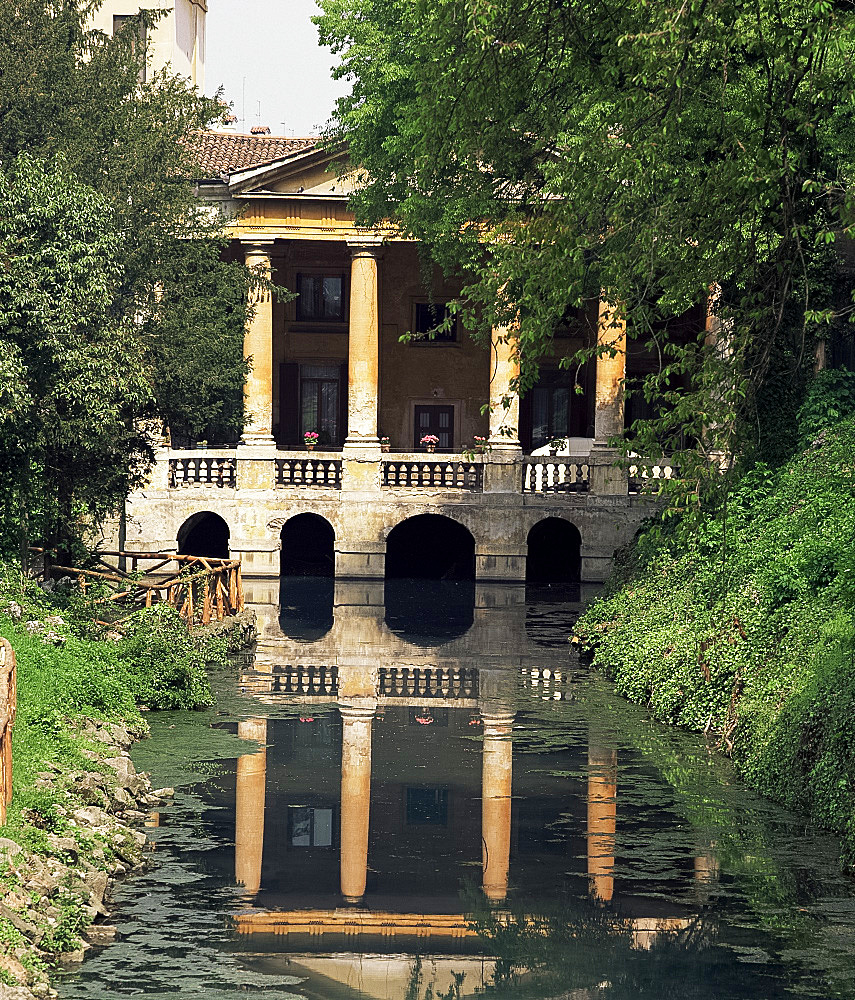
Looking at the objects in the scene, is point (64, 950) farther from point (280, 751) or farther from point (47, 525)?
point (47, 525)

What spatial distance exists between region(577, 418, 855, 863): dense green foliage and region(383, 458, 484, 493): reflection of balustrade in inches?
499

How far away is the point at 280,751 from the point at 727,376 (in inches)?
339

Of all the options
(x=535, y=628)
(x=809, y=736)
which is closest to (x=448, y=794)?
(x=809, y=736)

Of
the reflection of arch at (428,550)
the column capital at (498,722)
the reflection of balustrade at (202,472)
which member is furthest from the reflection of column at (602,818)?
the reflection of arch at (428,550)

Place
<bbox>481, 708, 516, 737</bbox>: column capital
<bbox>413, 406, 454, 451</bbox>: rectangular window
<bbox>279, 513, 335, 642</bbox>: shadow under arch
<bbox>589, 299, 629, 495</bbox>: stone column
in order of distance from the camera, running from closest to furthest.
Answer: <bbox>481, 708, 516, 737</bbox>: column capital
<bbox>279, 513, 335, 642</bbox>: shadow under arch
<bbox>589, 299, 629, 495</bbox>: stone column
<bbox>413, 406, 454, 451</bbox>: rectangular window

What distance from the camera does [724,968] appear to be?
11773mm

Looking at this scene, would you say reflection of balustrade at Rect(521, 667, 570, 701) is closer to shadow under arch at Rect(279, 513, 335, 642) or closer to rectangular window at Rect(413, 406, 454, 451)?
→ shadow under arch at Rect(279, 513, 335, 642)

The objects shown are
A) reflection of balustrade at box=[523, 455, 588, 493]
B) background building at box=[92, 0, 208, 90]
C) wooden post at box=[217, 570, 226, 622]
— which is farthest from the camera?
background building at box=[92, 0, 208, 90]

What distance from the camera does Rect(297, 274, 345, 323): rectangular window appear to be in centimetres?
4638

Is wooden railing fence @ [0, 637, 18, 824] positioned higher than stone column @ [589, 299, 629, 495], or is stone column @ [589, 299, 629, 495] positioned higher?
stone column @ [589, 299, 629, 495]

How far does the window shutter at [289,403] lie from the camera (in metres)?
46.1

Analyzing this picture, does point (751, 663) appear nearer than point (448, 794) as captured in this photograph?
No

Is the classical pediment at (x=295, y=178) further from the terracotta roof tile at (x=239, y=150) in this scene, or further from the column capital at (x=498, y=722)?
the column capital at (x=498, y=722)

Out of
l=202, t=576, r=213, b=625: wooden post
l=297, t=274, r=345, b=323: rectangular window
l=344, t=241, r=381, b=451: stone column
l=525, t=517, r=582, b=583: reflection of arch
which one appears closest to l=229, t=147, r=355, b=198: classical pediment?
l=344, t=241, r=381, b=451: stone column
